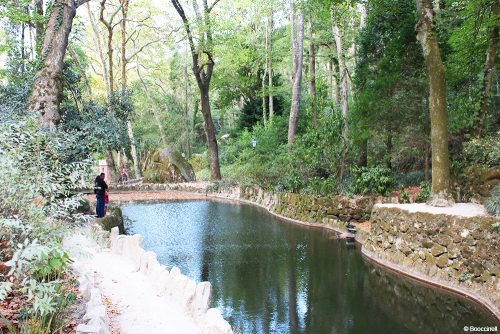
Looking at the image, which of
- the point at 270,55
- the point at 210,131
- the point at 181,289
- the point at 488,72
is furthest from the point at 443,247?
the point at 270,55

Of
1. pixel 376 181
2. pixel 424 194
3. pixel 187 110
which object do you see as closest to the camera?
pixel 424 194

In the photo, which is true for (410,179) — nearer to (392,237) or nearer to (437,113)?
(437,113)

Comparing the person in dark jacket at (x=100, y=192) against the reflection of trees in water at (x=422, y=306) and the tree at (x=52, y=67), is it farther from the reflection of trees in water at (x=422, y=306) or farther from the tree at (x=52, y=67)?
the reflection of trees in water at (x=422, y=306)

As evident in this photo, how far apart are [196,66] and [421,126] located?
11.1 m

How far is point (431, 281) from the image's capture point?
7441mm

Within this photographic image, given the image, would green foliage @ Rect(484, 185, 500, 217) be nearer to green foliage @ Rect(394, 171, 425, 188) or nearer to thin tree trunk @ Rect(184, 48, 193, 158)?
green foliage @ Rect(394, 171, 425, 188)

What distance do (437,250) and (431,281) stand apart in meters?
0.57

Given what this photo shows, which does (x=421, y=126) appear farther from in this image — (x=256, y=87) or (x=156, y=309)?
(x=256, y=87)

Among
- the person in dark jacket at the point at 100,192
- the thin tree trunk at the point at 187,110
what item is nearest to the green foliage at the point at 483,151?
the person in dark jacket at the point at 100,192

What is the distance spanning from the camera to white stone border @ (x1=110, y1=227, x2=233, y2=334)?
180 inches

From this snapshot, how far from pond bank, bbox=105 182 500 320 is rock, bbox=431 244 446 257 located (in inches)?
0.7

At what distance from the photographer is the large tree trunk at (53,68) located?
1037cm

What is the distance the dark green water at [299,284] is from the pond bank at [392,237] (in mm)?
261

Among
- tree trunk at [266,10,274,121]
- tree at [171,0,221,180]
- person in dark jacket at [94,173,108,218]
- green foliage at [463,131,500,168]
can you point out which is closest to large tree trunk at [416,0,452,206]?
green foliage at [463,131,500,168]
